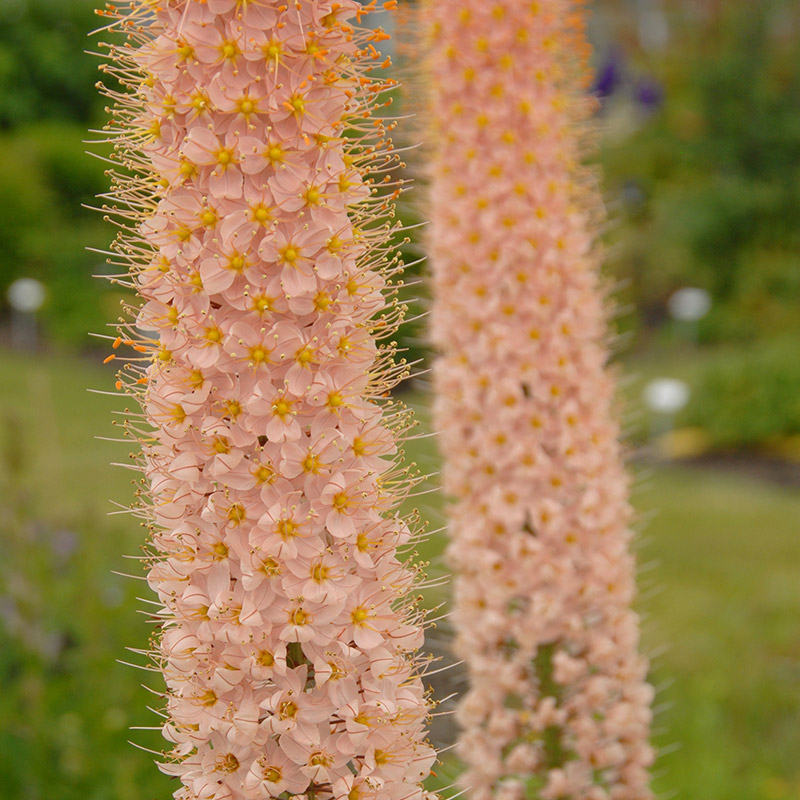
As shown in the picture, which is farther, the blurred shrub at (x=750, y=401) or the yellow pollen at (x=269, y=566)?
the blurred shrub at (x=750, y=401)

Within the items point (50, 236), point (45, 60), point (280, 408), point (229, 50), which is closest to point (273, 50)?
point (229, 50)

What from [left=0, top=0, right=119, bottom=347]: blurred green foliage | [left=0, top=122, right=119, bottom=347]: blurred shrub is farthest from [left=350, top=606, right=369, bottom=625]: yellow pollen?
[left=0, top=122, right=119, bottom=347]: blurred shrub

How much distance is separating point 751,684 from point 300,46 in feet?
17.3

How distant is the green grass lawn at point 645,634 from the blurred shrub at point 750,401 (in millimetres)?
651

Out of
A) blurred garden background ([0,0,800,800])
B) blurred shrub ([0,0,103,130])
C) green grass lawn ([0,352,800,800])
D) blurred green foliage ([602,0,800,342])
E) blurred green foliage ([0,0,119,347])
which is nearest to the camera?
green grass lawn ([0,352,800,800])

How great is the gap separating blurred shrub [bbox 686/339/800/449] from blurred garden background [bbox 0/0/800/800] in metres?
0.02

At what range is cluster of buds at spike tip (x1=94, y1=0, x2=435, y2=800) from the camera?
4.70 feet

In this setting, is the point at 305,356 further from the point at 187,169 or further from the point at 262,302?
the point at 187,169

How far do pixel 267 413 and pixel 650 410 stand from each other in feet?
36.1

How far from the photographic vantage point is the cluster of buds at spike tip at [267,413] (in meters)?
1.43

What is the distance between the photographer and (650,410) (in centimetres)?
1205

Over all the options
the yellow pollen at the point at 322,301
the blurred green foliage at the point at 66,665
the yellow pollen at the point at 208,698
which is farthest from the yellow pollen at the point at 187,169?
the blurred green foliage at the point at 66,665

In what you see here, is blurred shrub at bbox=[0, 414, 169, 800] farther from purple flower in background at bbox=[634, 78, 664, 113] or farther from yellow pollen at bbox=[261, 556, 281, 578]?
purple flower in background at bbox=[634, 78, 664, 113]

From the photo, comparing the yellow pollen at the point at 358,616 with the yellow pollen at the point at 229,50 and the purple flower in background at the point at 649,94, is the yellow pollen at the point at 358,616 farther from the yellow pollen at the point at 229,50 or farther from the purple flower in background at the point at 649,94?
the purple flower in background at the point at 649,94
